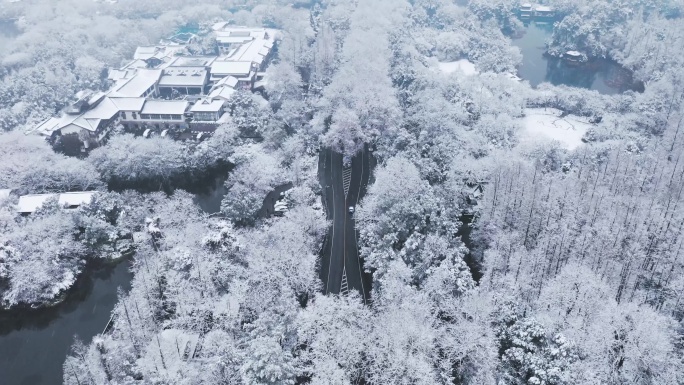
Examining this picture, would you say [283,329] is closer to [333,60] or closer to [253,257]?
[253,257]

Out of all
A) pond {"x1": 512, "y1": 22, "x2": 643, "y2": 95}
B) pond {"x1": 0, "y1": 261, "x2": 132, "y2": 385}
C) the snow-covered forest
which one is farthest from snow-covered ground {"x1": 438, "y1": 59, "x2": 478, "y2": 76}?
pond {"x1": 0, "y1": 261, "x2": 132, "y2": 385}

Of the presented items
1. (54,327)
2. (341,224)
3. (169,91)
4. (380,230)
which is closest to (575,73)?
(341,224)

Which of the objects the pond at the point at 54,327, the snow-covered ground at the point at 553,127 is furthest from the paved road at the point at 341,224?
the snow-covered ground at the point at 553,127

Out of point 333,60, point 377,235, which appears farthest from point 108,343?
point 333,60

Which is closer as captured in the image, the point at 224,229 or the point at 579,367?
the point at 579,367

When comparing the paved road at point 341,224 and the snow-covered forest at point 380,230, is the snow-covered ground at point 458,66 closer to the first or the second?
the snow-covered forest at point 380,230

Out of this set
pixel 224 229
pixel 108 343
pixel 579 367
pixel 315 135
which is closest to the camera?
pixel 579 367
